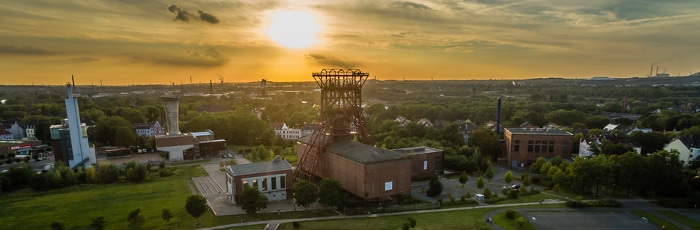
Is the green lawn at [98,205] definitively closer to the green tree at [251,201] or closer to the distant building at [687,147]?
the green tree at [251,201]

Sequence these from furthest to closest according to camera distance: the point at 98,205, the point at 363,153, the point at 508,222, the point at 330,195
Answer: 1. the point at 98,205
2. the point at 363,153
3. the point at 330,195
4. the point at 508,222

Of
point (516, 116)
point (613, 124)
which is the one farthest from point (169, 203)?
point (613, 124)

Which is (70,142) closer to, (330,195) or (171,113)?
(171,113)

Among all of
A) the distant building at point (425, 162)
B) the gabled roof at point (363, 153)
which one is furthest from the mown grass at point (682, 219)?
the gabled roof at point (363, 153)

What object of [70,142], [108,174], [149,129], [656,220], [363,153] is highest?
[363,153]

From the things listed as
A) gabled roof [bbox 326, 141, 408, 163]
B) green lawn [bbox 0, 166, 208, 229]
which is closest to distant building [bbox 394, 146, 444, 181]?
gabled roof [bbox 326, 141, 408, 163]

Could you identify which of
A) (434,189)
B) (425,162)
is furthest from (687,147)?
(434,189)

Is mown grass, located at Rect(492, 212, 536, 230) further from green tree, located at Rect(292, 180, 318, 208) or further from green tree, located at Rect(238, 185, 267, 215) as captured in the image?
green tree, located at Rect(238, 185, 267, 215)
